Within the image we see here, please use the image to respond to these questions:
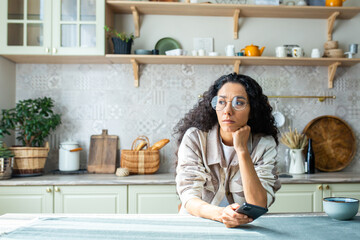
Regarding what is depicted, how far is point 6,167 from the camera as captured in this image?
2434mm

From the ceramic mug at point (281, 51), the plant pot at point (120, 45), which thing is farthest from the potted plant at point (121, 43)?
the ceramic mug at point (281, 51)

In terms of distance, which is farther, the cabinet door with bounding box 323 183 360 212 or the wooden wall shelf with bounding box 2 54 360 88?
the wooden wall shelf with bounding box 2 54 360 88

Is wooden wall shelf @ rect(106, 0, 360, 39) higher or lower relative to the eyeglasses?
higher

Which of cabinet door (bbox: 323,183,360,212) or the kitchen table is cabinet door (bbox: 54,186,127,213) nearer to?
the kitchen table

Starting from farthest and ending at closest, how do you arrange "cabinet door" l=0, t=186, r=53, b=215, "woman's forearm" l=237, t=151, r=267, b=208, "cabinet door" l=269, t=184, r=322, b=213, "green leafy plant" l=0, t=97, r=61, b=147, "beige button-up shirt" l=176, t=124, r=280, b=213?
1. "green leafy plant" l=0, t=97, r=61, b=147
2. "cabinet door" l=269, t=184, r=322, b=213
3. "cabinet door" l=0, t=186, r=53, b=215
4. "beige button-up shirt" l=176, t=124, r=280, b=213
5. "woman's forearm" l=237, t=151, r=267, b=208

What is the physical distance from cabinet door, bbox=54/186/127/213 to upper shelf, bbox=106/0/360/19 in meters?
1.52

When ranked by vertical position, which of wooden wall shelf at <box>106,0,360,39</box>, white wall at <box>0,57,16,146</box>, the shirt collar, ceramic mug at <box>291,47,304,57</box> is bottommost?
the shirt collar

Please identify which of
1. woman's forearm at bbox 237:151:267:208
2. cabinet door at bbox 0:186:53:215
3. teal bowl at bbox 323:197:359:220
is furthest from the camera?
cabinet door at bbox 0:186:53:215

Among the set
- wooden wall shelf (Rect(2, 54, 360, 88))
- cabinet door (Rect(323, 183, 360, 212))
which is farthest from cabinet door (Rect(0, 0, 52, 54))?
cabinet door (Rect(323, 183, 360, 212))

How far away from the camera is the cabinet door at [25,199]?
2.40 meters

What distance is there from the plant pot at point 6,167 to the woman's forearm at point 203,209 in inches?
65.2

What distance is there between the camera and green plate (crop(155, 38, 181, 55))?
9.98 ft

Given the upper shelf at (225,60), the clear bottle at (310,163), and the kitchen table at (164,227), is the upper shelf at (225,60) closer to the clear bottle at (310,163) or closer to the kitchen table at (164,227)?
the clear bottle at (310,163)

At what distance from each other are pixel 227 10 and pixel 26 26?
168 cm
